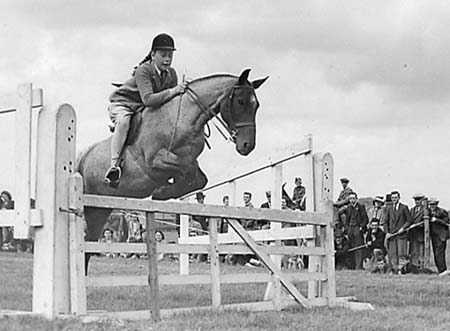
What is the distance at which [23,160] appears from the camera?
22.3ft

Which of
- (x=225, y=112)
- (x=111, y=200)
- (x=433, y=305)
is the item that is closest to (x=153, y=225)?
(x=111, y=200)

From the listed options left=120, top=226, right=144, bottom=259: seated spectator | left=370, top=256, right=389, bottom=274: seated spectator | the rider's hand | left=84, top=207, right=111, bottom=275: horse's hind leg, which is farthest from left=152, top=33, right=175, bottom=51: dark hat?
left=120, top=226, right=144, bottom=259: seated spectator

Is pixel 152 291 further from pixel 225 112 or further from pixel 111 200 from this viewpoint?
pixel 225 112

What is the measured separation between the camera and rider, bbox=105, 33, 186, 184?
9.68 meters

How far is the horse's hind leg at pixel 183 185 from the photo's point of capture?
9.84 m

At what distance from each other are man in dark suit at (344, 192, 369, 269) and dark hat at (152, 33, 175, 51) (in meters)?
9.27

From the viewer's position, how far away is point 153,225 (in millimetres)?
7277

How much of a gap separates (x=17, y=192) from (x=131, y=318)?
131 cm

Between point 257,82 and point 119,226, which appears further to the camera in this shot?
point 119,226

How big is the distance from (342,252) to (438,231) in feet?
6.67

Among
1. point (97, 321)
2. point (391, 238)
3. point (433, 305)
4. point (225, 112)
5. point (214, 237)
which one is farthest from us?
point (391, 238)

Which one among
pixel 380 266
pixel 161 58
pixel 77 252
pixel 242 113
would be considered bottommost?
pixel 380 266

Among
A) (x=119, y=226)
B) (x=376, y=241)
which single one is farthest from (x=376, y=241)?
(x=119, y=226)

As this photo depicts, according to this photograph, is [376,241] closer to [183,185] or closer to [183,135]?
[183,185]
